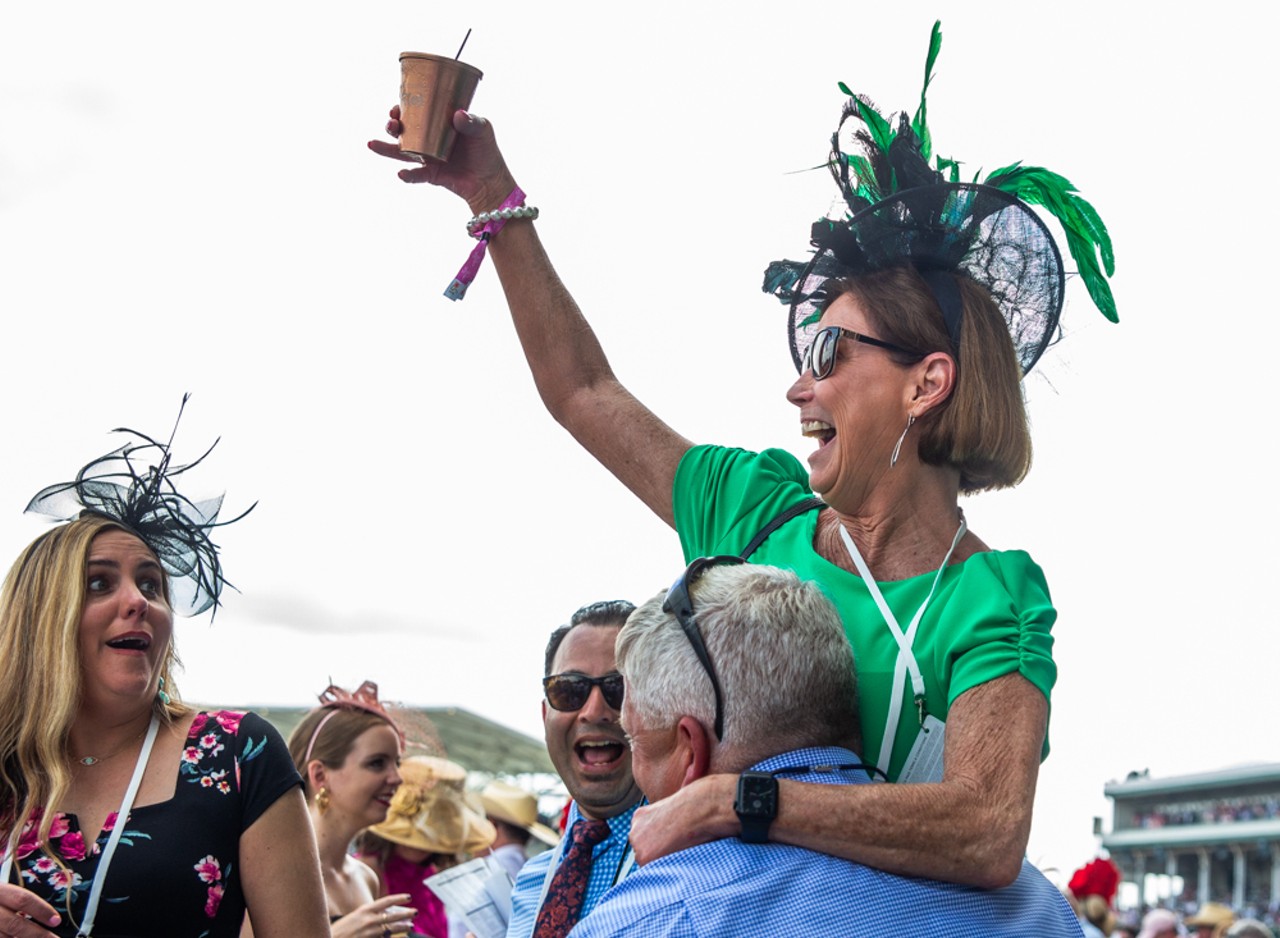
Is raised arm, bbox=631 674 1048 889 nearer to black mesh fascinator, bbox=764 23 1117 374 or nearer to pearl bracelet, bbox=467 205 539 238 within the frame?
black mesh fascinator, bbox=764 23 1117 374

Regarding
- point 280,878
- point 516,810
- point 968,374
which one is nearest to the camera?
point 968,374

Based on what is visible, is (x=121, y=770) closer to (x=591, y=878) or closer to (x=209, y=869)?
(x=209, y=869)

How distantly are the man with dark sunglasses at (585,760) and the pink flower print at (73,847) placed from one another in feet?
3.43

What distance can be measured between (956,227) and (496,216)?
1014 millimetres

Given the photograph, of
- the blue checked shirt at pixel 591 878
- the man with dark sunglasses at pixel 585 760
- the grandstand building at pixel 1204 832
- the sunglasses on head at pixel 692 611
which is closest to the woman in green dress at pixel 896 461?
Result: the sunglasses on head at pixel 692 611

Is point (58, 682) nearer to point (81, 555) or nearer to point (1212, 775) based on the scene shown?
point (81, 555)

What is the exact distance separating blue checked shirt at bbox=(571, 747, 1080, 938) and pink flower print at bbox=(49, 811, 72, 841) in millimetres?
1601

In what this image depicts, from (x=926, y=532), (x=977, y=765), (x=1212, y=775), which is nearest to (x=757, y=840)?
(x=977, y=765)

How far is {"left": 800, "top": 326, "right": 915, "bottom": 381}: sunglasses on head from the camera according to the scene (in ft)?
9.36

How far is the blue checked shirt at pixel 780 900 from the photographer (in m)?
2.18

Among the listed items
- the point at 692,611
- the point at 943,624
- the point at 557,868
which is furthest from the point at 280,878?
the point at 943,624

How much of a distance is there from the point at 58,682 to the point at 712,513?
5.40 ft

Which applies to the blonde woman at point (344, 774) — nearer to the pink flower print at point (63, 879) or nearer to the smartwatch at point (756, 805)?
the pink flower print at point (63, 879)

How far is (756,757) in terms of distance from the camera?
2.37 meters
